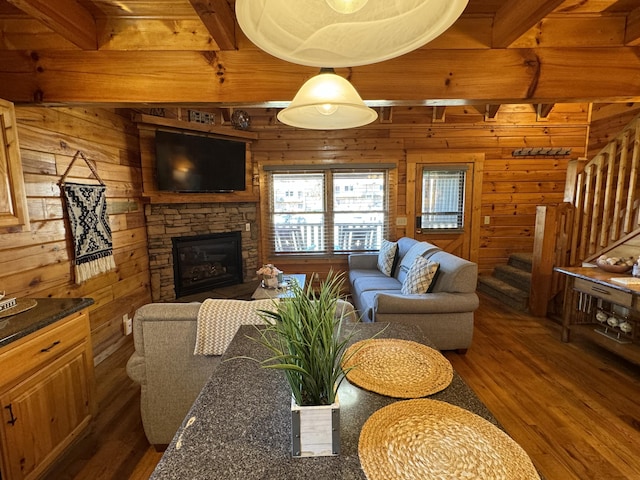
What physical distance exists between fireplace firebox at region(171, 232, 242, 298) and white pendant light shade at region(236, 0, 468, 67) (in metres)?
3.52

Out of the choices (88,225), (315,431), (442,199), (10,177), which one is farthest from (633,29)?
(88,225)

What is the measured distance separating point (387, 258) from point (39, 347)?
3.56 metres

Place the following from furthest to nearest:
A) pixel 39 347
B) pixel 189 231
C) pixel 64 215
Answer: pixel 189 231
pixel 64 215
pixel 39 347

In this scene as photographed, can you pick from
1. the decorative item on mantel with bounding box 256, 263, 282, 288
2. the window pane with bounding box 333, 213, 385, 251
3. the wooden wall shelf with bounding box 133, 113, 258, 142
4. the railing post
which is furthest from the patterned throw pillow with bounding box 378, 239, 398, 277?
the wooden wall shelf with bounding box 133, 113, 258, 142

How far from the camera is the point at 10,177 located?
1.70 m

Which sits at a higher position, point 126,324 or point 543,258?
point 543,258

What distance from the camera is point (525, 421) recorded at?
6.72 feet

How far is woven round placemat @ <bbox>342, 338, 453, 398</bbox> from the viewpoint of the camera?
1024 mm

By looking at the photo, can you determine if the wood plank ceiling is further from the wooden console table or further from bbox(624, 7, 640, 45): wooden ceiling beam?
the wooden console table

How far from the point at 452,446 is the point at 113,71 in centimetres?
280

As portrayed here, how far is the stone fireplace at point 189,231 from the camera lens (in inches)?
147

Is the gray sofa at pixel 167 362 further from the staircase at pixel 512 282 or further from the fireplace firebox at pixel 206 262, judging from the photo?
the staircase at pixel 512 282

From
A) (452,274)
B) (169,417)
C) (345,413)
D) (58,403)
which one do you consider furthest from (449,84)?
(58,403)

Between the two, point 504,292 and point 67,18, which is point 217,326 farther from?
point 504,292
